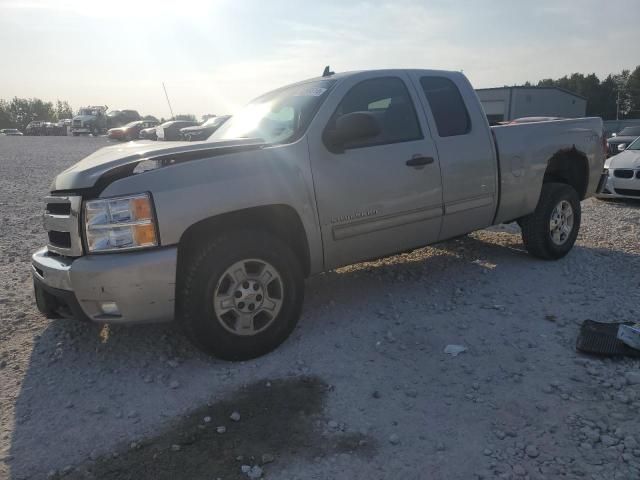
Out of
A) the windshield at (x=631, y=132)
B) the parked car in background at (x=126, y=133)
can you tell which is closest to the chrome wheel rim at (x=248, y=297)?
the windshield at (x=631, y=132)

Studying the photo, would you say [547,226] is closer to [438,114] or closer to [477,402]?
[438,114]

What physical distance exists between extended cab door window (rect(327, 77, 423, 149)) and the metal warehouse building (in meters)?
43.3

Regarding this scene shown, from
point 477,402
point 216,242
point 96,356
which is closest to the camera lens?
point 477,402

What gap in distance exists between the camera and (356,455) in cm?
260

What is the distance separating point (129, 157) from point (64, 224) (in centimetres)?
60

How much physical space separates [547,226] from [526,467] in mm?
3584

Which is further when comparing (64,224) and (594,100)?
(594,100)

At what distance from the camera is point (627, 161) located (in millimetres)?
9570

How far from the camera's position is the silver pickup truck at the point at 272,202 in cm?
315

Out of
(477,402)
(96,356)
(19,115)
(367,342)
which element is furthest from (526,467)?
(19,115)

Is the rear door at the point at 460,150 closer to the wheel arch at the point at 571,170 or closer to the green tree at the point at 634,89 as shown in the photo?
the wheel arch at the point at 571,170

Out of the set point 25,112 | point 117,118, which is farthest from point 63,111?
point 117,118

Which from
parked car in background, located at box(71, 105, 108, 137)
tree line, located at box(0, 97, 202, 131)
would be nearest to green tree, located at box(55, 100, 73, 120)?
tree line, located at box(0, 97, 202, 131)

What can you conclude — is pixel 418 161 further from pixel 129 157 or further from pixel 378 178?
pixel 129 157
